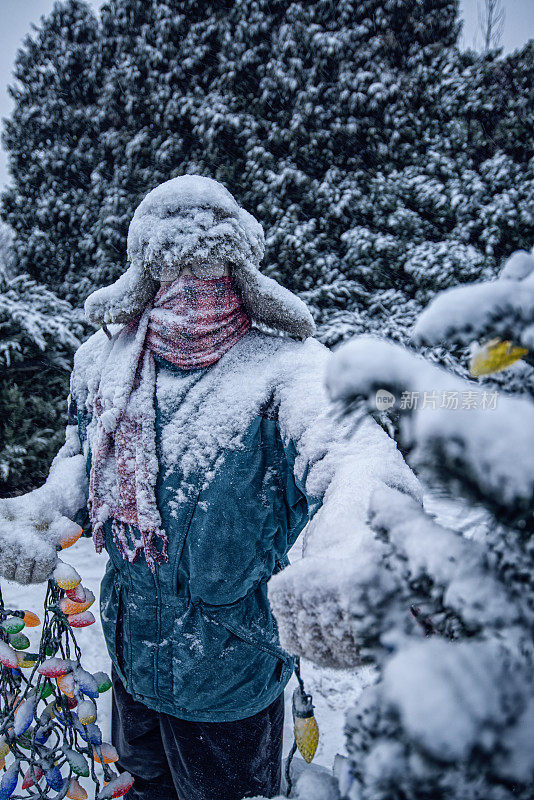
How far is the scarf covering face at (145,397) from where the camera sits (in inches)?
46.3

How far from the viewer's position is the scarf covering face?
3.86 feet

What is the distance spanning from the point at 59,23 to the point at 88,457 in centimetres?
890

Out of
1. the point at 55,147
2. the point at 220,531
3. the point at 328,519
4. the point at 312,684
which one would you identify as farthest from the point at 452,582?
the point at 55,147

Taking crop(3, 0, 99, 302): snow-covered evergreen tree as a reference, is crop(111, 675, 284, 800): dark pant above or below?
below

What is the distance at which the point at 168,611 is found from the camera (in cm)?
122

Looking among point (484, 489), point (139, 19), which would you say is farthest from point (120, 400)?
point (139, 19)

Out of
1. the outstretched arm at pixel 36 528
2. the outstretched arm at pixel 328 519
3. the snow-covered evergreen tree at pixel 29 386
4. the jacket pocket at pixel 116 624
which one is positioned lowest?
the snow-covered evergreen tree at pixel 29 386

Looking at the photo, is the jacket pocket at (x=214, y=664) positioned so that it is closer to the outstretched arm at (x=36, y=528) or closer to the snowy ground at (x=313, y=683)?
the outstretched arm at (x=36, y=528)

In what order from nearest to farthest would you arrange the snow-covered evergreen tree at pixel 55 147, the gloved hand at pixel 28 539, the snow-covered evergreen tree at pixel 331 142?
1. the gloved hand at pixel 28 539
2. the snow-covered evergreen tree at pixel 331 142
3. the snow-covered evergreen tree at pixel 55 147

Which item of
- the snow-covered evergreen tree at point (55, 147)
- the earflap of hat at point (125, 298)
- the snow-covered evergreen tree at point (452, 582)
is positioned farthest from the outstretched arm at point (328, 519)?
the snow-covered evergreen tree at point (55, 147)

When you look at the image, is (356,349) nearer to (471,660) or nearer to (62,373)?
(471,660)

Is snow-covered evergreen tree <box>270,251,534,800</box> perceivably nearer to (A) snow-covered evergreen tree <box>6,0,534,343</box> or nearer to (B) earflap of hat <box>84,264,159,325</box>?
(B) earflap of hat <box>84,264,159,325</box>

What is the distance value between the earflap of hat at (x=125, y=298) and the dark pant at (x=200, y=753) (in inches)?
45.8

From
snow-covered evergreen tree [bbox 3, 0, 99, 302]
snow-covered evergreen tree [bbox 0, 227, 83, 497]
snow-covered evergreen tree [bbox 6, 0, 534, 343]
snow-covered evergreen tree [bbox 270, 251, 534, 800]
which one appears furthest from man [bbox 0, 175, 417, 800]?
snow-covered evergreen tree [bbox 3, 0, 99, 302]
